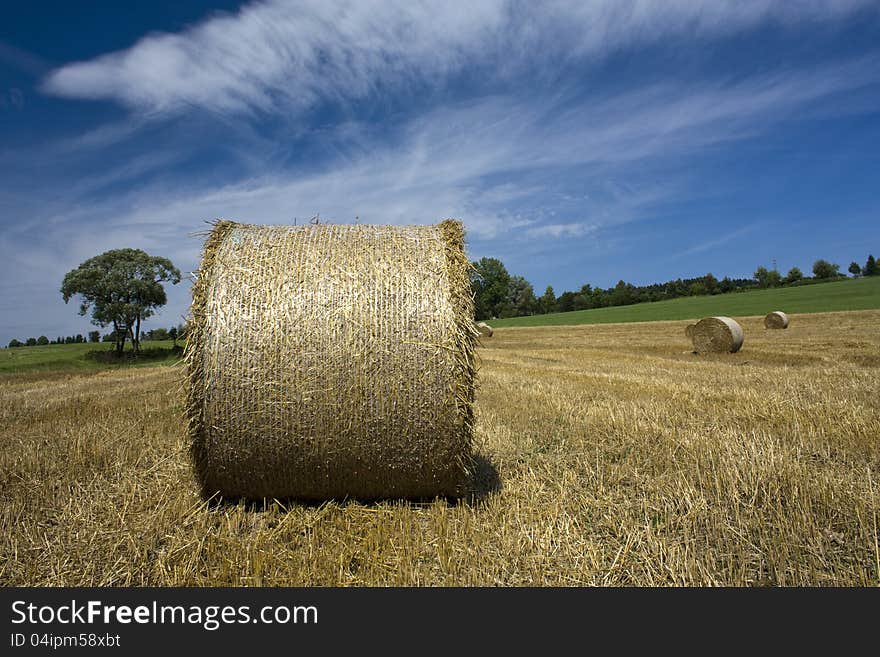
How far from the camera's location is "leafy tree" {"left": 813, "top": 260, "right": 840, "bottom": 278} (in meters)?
87.0

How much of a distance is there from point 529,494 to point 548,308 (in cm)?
8889

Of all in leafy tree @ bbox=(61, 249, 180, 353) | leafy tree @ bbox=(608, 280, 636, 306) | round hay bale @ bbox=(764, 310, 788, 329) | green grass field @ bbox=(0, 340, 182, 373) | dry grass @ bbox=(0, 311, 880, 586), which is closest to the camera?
dry grass @ bbox=(0, 311, 880, 586)

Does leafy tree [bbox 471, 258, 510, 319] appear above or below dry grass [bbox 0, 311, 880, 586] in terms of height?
above

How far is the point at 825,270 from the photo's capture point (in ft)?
288

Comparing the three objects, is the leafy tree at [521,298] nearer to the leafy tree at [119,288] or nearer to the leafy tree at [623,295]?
the leafy tree at [623,295]

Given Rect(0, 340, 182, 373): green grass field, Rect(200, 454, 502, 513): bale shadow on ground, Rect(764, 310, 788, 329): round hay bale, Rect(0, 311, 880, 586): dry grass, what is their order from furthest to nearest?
Rect(764, 310, 788, 329): round hay bale < Rect(0, 340, 182, 373): green grass field < Rect(200, 454, 502, 513): bale shadow on ground < Rect(0, 311, 880, 586): dry grass

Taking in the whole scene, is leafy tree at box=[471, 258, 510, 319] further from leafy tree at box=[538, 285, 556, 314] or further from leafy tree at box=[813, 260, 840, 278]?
leafy tree at box=[813, 260, 840, 278]

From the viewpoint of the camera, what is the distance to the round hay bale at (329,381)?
3664mm

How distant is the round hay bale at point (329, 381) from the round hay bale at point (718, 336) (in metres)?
15.6

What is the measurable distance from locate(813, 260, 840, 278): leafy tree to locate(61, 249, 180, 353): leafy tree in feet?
344

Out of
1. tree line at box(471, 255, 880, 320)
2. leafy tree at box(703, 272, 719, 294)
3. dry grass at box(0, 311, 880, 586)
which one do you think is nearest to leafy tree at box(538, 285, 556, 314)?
tree line at box(471, 255, 880, 320)

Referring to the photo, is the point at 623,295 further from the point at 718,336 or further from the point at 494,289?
the point at 718,336

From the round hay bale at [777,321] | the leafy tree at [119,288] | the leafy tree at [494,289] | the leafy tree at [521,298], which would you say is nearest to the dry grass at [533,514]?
the round hay bale at [777,321]

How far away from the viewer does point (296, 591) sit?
8.84 ft
